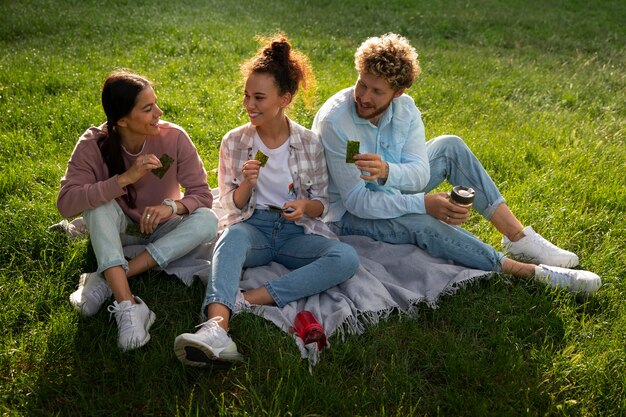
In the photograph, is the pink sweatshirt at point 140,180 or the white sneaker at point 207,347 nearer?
the white sneaker at point 207,347

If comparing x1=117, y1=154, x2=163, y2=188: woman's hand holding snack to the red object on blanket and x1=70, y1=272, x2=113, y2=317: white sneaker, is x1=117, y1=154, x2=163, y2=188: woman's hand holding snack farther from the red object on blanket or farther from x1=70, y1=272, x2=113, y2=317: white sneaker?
the red object on blanket

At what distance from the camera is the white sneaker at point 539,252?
431 centimetres

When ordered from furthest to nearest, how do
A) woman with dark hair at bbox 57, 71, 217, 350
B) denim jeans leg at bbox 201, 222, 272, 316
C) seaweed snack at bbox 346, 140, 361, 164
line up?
1. seaweed snack at bbox 346, 140, 361, 164
2. woman with dark hair at bbox 57, 71, 217, 350
3. denim jeans leg at bbox 201, 222, 272, 316

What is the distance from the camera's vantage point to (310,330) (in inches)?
136

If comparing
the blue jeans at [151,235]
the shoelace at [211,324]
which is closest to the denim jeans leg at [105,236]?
the blue jeans at [151,235]

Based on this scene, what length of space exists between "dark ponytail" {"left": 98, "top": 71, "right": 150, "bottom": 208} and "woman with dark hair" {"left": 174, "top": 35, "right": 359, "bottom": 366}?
2.20 feet

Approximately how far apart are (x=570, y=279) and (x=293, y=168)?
2.01 m

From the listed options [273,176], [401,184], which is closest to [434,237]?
[401,184]

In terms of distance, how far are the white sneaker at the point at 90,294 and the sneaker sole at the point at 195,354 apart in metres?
0.76

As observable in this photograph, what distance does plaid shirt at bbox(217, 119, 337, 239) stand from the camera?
4086 millimetres

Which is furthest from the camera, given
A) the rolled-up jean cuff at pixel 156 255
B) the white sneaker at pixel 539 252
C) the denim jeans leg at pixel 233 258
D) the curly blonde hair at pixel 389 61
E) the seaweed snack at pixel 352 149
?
the white sneaker at pixel 539 252

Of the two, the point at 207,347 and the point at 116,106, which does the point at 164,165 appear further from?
the point at 207,347

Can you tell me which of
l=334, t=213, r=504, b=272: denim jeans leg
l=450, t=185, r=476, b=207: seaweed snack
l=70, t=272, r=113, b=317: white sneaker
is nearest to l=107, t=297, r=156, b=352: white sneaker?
l=70, t=272, r=113, b=317: white sneaker

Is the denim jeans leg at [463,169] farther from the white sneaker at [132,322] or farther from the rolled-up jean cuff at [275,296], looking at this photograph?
the white sneaker at [132,322]
